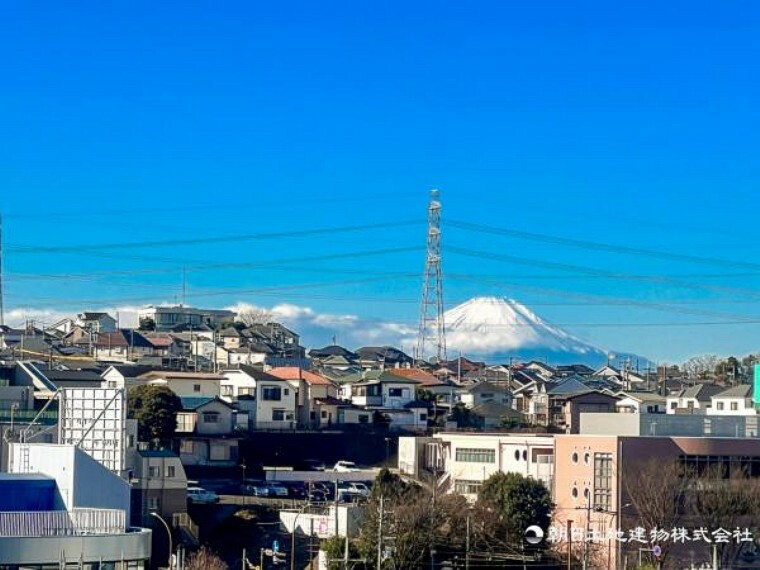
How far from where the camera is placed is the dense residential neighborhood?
82.5 feet

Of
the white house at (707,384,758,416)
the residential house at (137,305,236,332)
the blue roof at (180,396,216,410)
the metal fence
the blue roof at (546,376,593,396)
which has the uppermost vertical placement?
the residential house at (137,305,236,332)

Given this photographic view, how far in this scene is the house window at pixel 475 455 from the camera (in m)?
32.2

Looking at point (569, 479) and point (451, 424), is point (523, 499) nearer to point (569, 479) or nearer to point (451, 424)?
point (569, 479)

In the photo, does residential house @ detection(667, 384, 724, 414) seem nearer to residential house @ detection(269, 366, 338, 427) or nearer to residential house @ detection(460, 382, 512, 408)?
residential house @ detection(460, 382, 512, 408)

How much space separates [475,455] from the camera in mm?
32688

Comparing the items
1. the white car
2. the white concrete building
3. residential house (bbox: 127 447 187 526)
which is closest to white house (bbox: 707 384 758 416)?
the white car

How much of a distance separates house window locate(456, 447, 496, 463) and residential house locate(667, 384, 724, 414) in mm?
11867

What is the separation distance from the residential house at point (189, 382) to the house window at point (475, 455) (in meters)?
9.58

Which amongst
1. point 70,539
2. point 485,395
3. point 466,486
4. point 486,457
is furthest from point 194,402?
point 70,539

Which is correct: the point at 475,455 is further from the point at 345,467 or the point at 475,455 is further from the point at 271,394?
the point at 271,394

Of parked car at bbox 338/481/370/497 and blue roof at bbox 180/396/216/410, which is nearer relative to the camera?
parked car at bbox 338/481/370/497

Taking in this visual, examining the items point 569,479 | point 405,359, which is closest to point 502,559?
point 569,479

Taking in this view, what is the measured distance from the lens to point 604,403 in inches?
1665

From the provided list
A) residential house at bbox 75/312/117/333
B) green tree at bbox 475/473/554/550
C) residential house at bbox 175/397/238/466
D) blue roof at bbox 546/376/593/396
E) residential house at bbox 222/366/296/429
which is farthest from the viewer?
residential house at bbox 75/312/117/333
